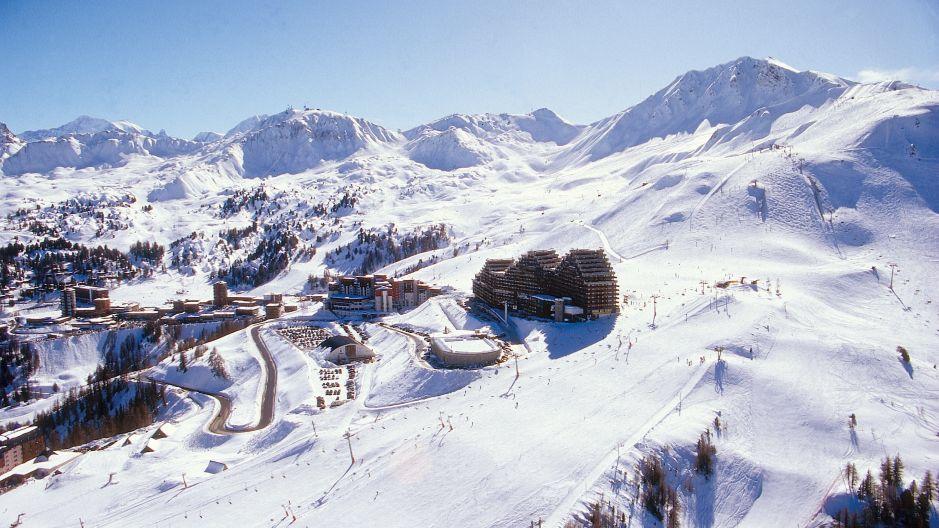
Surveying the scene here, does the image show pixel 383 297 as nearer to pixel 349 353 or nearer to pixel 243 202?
pixel 349 353

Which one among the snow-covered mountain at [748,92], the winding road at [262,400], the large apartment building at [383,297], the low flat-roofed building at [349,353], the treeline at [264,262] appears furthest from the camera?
the snow-covered mountain at [748,92]

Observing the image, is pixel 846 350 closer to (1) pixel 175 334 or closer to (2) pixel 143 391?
(2) pixel 143 391

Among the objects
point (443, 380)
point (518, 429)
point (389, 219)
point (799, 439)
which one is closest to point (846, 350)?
point (799, 439)

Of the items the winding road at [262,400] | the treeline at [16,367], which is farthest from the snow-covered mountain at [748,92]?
the treeline at [16,367]

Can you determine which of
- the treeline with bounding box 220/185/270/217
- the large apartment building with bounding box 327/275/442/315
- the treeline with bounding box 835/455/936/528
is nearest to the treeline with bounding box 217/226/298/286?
the treeline with bounding box 220/185/270/217

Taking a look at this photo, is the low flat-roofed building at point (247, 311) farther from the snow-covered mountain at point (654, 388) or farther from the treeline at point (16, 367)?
the treeline at point (16, 367)

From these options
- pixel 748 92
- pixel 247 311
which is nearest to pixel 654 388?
pixel 247 311
